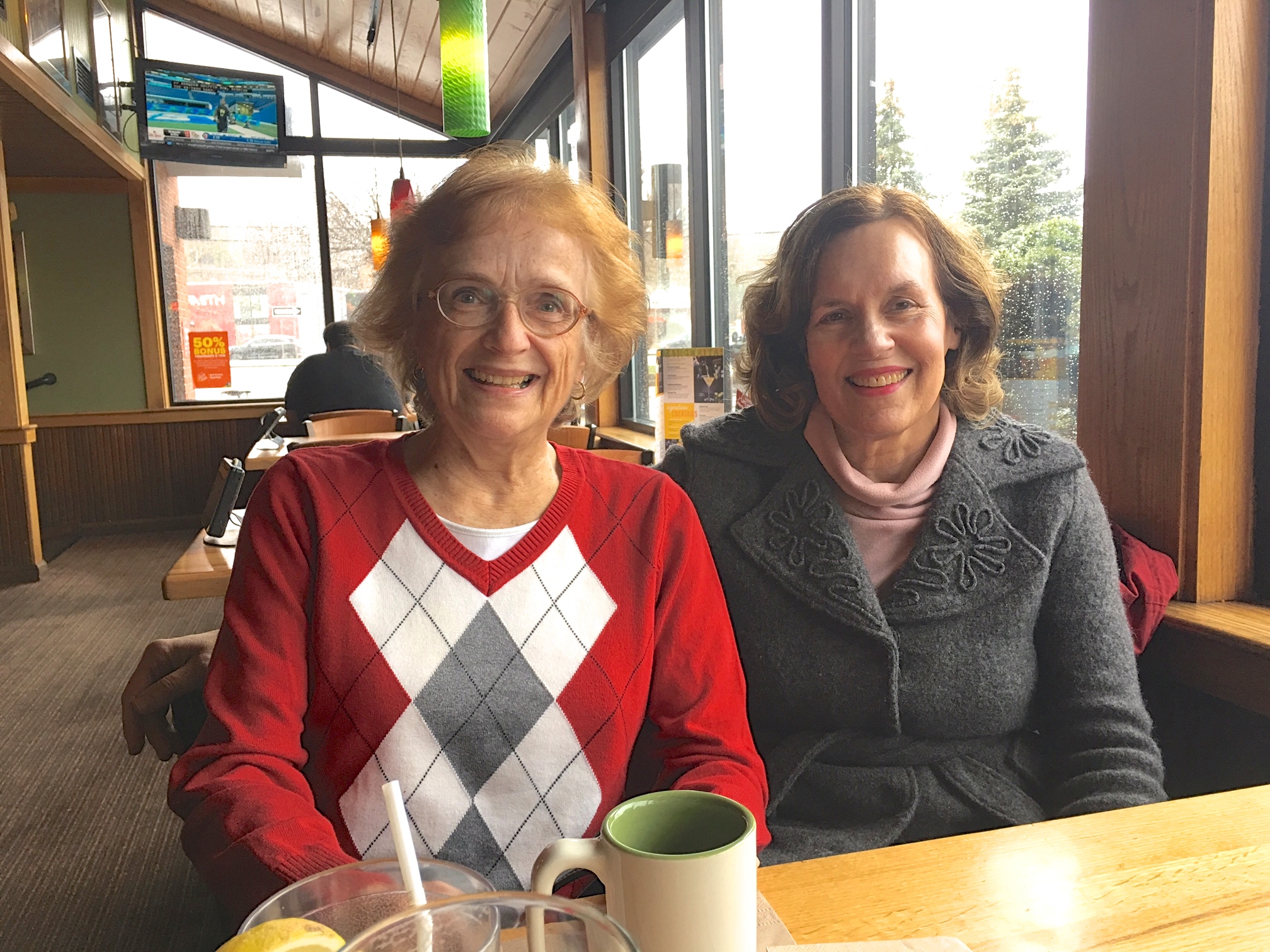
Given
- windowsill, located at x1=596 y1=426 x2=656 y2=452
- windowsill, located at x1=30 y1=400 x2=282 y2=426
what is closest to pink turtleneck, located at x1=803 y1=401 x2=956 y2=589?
windowsill, located at x1=596 y1=426 x2=656 y2=452

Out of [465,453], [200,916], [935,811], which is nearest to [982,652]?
[935,811]

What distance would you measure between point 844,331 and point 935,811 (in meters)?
0.72

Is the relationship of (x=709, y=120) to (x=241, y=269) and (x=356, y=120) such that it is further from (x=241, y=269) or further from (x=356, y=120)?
(x=241, y=269)

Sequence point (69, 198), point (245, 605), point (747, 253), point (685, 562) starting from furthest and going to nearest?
point (69, 198) < point (747, 253) < point (685, 562) < point (245, 605)

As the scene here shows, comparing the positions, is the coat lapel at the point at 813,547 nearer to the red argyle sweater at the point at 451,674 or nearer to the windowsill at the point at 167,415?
the red argyle sweater at the point at 451,674

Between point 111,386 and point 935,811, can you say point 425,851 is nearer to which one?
point 935,811

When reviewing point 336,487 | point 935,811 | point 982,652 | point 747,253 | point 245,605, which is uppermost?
point 747,253

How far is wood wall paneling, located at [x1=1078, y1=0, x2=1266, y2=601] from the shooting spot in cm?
149

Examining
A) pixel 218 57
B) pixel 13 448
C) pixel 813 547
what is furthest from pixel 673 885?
pixel 218 57

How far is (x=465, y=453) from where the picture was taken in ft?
4.10

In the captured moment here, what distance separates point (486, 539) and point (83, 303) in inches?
284

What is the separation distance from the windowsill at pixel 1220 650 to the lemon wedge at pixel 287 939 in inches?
55.3

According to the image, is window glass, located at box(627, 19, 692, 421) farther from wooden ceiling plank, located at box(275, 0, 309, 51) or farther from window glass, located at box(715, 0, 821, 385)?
wooden ceiling plank, located at box(275, 0, 309, 51)

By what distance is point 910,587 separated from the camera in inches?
55.2
